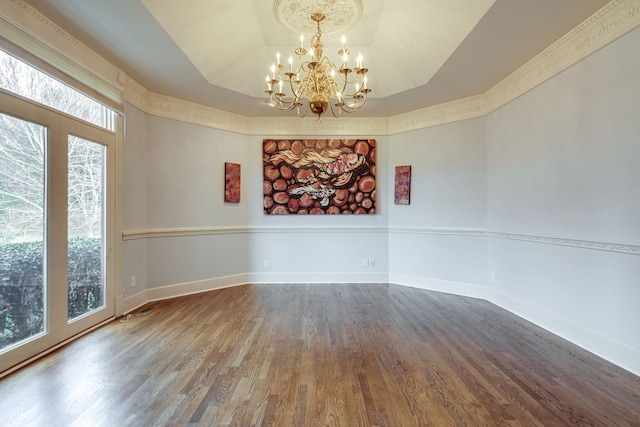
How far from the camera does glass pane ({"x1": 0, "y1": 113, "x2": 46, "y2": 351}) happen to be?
223 cm

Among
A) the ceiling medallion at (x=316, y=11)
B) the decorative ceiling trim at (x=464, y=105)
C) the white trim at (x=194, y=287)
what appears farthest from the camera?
the white trim at (x=194, y=287)

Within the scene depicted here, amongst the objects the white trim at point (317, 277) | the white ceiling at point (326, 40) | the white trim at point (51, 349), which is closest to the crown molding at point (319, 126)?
the white ceiling at point (326, 40)

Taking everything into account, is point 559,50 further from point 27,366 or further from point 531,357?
point 27,366

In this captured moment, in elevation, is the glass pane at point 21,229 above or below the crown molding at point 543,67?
below

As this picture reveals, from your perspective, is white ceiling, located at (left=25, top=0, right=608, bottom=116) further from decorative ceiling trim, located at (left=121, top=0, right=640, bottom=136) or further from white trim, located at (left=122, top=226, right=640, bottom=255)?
white trim, located at (left=122, top=226, right=640, bottom=255)

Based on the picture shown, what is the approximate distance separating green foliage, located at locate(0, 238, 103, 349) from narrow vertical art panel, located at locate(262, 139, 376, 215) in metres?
2.72

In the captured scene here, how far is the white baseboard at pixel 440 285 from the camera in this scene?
14.0 ft

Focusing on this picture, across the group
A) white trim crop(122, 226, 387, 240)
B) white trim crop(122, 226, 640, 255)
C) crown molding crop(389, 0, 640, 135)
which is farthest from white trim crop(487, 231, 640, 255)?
white trim crop(122, 226, 387, 240)

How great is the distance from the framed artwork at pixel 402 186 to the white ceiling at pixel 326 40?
3.60ft

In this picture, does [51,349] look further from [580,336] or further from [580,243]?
[580,243]

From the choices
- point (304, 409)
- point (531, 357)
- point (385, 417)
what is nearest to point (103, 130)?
point (304, 409)

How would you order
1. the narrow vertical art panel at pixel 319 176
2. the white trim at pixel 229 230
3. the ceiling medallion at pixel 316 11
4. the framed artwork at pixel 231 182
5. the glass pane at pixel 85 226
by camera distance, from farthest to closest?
the narrow vertical art panel at pixel 319 176
the framed artwork at pixel 231 182
the white trim at pixel 229 230
the ceiling medallion at pixel 316 11
the glass pane at pixel 85 226

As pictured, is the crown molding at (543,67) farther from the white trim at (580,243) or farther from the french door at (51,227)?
the french door at (51,227)

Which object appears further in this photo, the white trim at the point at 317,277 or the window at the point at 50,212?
the white trim at the point at 317,277
